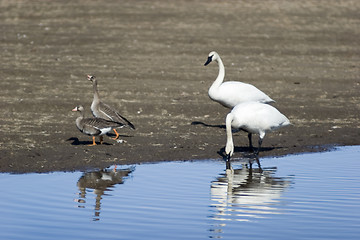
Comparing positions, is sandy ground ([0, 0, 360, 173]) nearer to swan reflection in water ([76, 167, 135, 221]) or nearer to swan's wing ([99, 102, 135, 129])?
swan's wing ([99, 102, 135, 129])

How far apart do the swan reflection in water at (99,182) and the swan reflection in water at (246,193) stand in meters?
1.34

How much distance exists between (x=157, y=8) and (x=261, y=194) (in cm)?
1737

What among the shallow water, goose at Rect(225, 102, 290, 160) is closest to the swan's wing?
the shallow water

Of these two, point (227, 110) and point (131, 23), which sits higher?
point (131, 23)

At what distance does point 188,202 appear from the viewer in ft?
29.8

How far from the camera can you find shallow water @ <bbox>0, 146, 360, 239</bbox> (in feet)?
25.7

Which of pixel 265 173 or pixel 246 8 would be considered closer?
pixel 265 173

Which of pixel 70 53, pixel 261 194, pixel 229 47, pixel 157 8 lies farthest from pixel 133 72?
pixel 261 194

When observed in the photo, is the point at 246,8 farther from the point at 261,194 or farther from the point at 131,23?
the point at 261,194

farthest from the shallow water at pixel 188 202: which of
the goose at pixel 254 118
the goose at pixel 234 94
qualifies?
the goose at pixel 234 94

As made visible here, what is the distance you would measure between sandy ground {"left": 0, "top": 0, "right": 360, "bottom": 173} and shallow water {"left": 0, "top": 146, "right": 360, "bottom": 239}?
109 cm

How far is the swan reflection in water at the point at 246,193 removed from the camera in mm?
8695

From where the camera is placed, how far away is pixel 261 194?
9703mm

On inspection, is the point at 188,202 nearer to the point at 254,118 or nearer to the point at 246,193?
the point at 246,193
